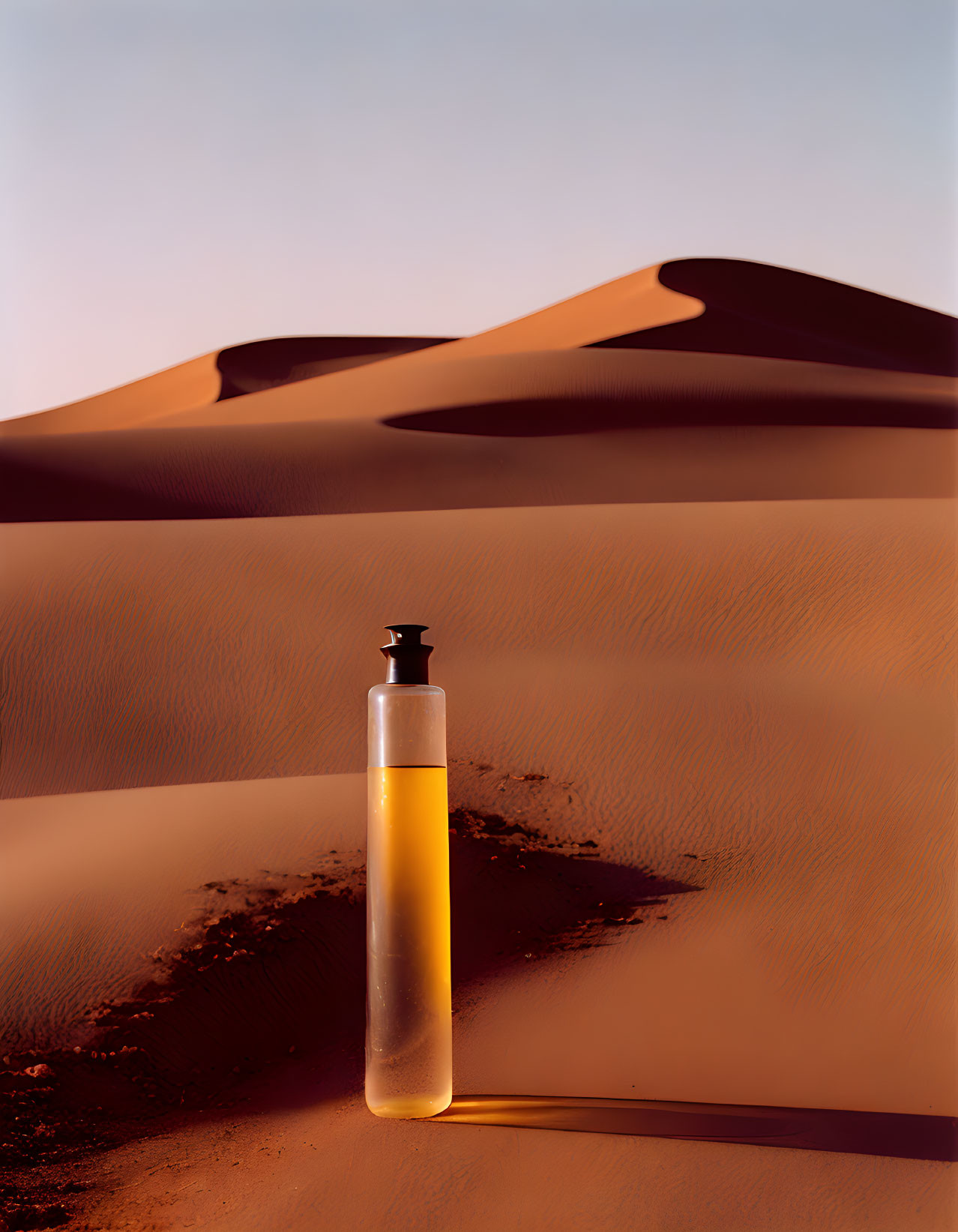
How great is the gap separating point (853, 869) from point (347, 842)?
4.82 ft

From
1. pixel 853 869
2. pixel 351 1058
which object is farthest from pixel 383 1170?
pixel 853 869

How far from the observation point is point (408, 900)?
2.08m

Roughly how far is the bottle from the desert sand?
0.32 feet

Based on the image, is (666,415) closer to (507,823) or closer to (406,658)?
(507,823)

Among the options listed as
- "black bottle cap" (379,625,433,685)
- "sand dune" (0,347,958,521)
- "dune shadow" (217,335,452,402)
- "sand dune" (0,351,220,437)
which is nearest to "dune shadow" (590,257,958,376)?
"sand dune" (0,347,958,521)

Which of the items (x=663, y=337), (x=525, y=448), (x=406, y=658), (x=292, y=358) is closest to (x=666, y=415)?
(x=525, y=448)

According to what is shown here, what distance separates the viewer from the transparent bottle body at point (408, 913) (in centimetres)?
205

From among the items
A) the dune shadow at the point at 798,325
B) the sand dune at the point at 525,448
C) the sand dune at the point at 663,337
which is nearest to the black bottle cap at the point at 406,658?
the sand dune at the point at 525,448

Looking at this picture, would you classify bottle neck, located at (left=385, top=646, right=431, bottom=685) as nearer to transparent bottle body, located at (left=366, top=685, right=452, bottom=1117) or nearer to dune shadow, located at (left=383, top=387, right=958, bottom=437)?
transparent bottle body, located at (left=366, top=685, right=452, bottom=1117)

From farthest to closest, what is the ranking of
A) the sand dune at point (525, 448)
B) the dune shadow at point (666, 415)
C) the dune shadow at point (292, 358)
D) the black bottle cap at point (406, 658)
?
1. the dune shadow at point (292, 358)
2. the dune shadow at point (666, 415)
3. the sand dune at point (525, 448)
4. the black bottle cap at point (406, 658)

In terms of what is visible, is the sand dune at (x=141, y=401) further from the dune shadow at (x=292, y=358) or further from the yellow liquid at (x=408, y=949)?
the yellow liquid at (x=408, y=949)

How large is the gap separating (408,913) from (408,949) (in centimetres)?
7

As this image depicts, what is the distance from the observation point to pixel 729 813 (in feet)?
10.5

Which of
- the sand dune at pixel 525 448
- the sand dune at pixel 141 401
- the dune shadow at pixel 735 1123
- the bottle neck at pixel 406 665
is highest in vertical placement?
the sand dune at pixel 141 401
